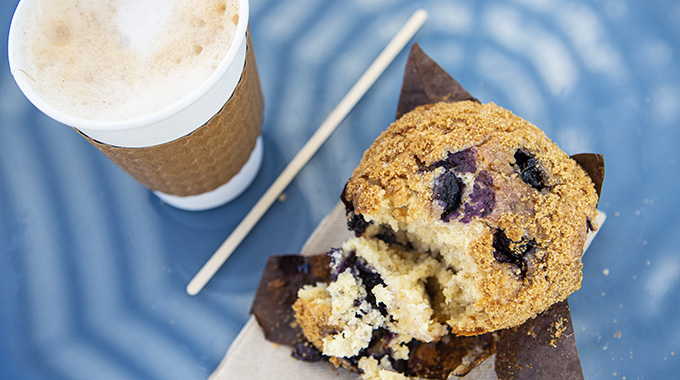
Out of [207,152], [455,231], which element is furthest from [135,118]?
[455,231]

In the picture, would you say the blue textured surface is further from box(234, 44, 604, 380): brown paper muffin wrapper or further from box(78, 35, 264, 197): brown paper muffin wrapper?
box(78, 35, 264, 197): brown paper muffin wrapper

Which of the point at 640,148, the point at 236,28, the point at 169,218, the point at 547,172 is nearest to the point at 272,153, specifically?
the point at 169,218

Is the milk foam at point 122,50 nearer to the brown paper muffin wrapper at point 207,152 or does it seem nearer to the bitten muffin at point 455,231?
the brown paper muffin wrapper at point 207,152

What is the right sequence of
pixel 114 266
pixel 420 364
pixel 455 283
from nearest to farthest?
pixel 455 283, pixel 420 364, pixel 114 266

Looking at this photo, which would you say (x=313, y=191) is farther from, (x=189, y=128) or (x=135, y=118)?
(x=135, y=118)

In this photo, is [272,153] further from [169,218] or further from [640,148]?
[640,148]

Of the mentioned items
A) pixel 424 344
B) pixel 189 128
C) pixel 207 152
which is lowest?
pixel 424 344

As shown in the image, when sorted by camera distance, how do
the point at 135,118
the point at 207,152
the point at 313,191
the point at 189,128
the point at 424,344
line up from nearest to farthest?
the point at 135,118 → the point at 189,128 → the point at 207,152 → the point at 424,344 → the point at 313,191
